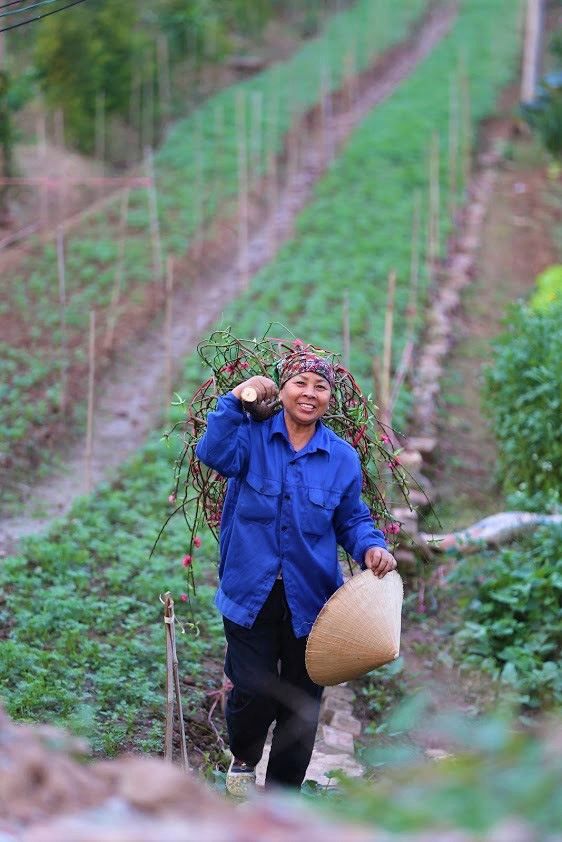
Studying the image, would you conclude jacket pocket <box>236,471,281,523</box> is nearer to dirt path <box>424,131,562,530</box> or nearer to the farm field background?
the farm field background

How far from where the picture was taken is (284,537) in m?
3.66

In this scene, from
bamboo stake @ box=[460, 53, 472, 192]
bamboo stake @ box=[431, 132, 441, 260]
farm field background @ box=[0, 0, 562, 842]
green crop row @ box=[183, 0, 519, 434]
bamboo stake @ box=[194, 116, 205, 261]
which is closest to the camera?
farm field background @ box=[0, 0, 562, 842]

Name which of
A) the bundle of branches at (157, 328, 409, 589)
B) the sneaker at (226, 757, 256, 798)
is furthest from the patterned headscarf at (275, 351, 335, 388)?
the sneaker at (226, 757, 256, 798)

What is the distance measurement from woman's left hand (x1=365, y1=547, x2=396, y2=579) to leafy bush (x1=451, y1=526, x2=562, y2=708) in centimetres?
179

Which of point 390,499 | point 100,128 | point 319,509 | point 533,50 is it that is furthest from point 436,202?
point 319,509

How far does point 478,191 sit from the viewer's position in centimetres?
1684

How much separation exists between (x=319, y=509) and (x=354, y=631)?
430 mm

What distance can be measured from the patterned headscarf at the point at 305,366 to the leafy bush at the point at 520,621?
2202 millimetres

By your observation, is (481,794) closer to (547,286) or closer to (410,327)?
(410,327)

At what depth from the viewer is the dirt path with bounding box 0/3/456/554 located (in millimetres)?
7594

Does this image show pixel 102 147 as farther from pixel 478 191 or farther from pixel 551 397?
pixel 551 397

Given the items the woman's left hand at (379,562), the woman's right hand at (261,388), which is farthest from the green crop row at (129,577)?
the woman's right hand at (261,388)

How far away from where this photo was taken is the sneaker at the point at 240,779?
3.90 metres

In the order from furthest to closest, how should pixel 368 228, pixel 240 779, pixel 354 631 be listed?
1. pixel 368 228
2. pixel 240 779
3. pixel 354 631
